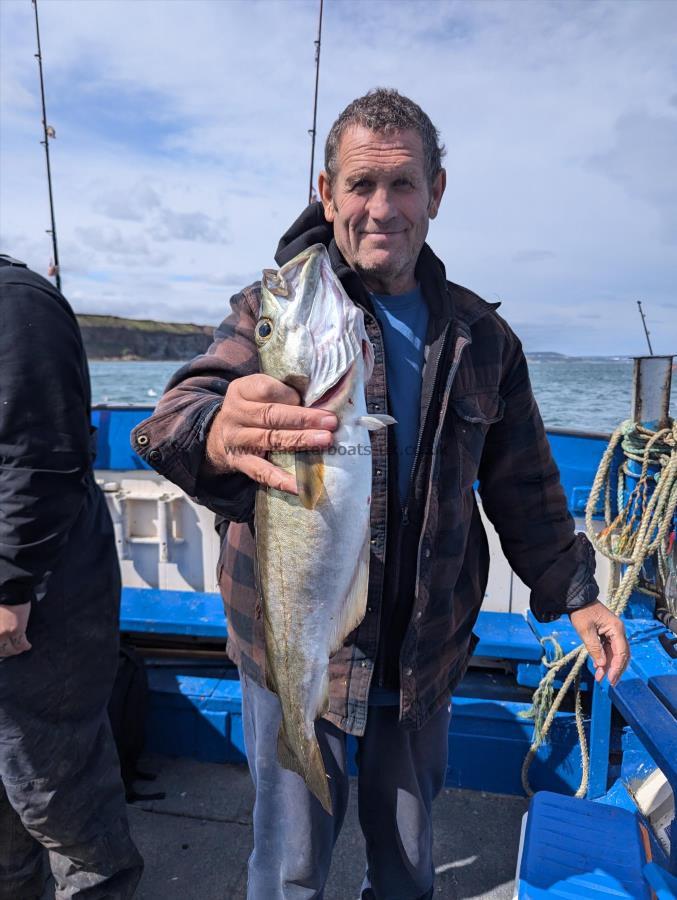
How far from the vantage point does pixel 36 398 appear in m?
2.13

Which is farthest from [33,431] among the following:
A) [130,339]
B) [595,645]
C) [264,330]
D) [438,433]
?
[130,339]

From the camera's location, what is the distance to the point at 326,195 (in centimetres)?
218

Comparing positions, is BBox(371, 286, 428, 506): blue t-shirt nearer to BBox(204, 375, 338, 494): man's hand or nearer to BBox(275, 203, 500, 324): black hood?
BBox(275, 203, 500, 324): black hood

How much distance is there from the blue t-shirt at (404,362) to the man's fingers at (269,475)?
68cm

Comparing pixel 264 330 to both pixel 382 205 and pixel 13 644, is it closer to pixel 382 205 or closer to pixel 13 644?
pixel 382 205

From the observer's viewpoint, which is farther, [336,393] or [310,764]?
[310,764]

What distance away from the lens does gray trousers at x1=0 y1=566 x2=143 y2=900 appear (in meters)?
2.27

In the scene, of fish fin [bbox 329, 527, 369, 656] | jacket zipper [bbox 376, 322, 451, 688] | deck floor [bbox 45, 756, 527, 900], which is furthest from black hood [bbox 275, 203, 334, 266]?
deck floor [bbox 45, 756, 527, 900]

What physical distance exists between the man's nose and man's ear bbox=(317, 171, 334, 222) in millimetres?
218

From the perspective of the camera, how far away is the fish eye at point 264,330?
1.48m

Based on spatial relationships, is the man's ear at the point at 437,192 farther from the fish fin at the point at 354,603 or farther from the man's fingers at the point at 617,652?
the man's fingers at the point at 617,652

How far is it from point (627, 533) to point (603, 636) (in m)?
1.15

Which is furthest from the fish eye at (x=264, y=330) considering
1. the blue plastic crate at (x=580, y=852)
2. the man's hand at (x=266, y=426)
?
the blue plastic crate at (x=580, y=852)

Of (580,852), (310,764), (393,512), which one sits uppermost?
(393,512)
